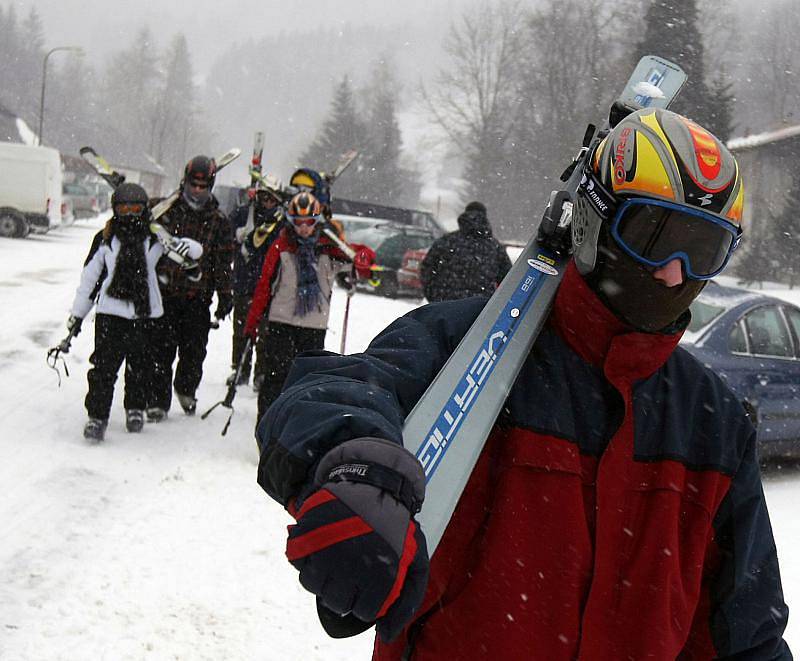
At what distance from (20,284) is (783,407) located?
40.0 feet

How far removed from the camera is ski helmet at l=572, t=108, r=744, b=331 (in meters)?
1.64

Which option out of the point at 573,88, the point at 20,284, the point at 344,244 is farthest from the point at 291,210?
the point at 573,88

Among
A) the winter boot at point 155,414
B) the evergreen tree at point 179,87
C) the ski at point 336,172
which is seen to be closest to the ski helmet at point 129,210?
the winter boot at point 155,414

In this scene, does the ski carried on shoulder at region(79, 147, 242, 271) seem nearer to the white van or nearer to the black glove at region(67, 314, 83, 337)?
the black glove at region(67, 314, 83, 337)

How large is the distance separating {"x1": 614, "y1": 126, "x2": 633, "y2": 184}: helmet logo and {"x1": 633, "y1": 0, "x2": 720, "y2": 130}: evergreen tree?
34.9 meters

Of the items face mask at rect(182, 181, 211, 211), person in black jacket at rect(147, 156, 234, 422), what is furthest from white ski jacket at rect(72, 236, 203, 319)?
face mask at rect(182, 181, 211, 211)

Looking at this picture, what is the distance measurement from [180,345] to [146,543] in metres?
2.83

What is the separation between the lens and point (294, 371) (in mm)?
1555

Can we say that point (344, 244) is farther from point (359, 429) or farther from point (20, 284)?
point (20, 284)

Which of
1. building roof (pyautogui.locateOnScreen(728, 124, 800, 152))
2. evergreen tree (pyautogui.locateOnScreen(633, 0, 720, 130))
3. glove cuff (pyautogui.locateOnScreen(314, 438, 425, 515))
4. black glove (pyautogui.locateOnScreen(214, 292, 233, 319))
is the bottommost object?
black glove (pyautogui.locateOnScreen(214, 292, 233, 319))

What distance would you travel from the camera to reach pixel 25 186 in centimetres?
2373

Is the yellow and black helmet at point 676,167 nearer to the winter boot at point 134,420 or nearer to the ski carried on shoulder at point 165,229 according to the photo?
the ski carried on shoulder at point 165,229

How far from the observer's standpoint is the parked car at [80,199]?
33.6 metres

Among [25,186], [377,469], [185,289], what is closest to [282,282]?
[185,289]
